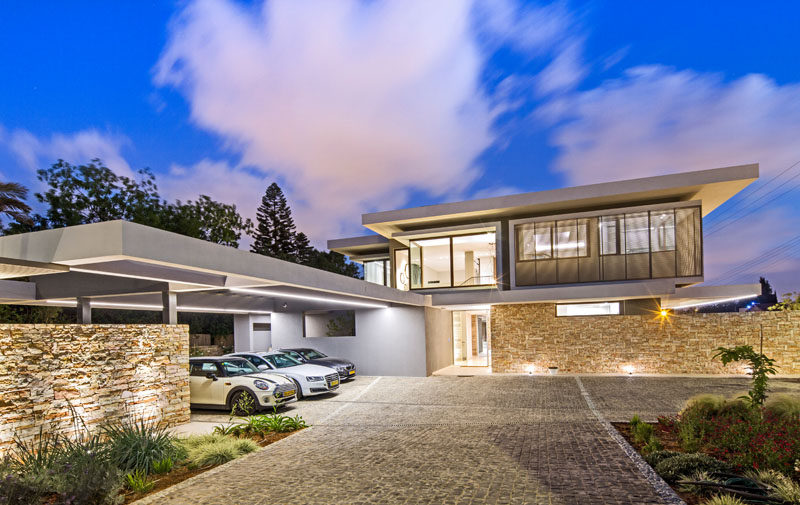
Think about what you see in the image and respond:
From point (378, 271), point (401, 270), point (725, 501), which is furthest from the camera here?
point (378, 271)

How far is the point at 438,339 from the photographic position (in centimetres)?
1989

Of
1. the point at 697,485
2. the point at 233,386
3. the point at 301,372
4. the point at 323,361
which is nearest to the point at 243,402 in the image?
the point at 233,386

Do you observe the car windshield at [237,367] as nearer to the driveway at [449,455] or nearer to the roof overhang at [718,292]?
the driveway at [449,455]

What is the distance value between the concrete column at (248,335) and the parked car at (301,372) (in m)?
7.85

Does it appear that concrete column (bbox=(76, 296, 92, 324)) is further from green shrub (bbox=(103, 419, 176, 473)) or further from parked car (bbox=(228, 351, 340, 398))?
green shrub (bbox=(103, 419, 176, 473))

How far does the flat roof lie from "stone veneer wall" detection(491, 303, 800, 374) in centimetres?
383

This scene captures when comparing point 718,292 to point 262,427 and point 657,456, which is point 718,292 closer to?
point 657,456

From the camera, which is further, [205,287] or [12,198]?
[12,198]

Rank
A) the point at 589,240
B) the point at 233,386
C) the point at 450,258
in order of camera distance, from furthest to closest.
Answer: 1. the point at 450,258
2. the point at 589,240
3. the point at 233,386

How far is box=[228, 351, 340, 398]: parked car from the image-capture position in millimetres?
13188

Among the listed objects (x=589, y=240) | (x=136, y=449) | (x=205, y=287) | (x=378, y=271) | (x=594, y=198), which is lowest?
(x=136, y=449)

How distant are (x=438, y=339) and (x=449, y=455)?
1252 cm

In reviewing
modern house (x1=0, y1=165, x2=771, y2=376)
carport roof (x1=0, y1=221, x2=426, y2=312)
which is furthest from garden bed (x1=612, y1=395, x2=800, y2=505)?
modern house (x1=0, y1=165, x2=771, y2=376)

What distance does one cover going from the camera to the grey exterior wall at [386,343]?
18.1m
